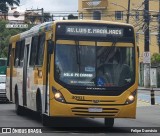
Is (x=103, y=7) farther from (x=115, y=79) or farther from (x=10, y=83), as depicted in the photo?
(x=115, y=79)

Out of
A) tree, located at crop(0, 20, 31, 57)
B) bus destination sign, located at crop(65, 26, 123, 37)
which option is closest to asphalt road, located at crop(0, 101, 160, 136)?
bus destination sign, located at crop(65, 26, 123, 37)

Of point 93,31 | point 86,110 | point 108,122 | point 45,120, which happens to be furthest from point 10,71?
point 86,110

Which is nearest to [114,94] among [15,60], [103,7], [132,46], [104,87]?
[104,87]

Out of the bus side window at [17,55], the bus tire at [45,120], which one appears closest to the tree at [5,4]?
the bus side window at [17,55]

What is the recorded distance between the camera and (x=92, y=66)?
58.7 feet

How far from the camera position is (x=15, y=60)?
25.6 m

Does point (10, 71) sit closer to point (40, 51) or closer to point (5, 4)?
point (40, 51)

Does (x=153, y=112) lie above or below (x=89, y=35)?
below

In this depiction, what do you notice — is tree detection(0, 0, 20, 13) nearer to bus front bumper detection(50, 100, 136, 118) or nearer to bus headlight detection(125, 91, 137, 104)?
bus headlight detection(125, 91, 137, 104)

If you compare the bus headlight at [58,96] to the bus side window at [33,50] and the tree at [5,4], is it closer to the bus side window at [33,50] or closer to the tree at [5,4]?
the bus side window at [33,50]

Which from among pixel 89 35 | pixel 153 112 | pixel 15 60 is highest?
pixel 89 35

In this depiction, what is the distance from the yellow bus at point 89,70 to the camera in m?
17.6

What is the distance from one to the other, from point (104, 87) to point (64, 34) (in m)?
1.93

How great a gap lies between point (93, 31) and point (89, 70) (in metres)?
1.23
